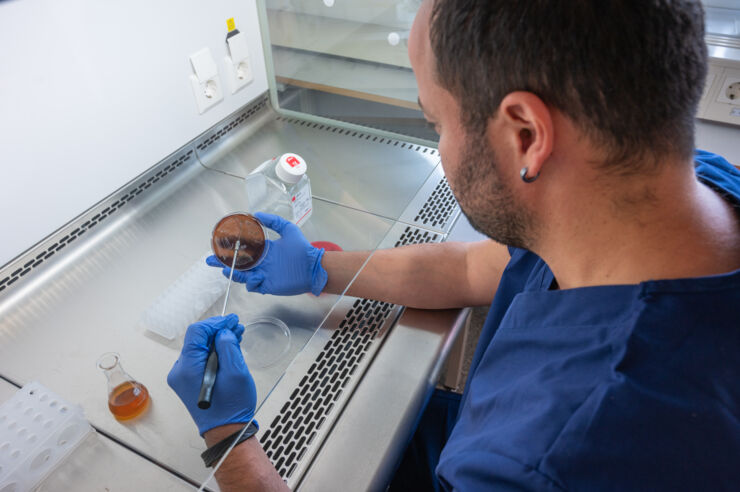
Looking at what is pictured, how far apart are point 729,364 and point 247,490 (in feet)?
2.07

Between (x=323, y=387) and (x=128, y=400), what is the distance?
31cm

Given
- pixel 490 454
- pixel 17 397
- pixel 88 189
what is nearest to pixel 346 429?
pixel 490 454

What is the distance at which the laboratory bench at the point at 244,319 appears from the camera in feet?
2.47

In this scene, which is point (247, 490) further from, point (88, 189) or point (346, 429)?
point (88, 189)

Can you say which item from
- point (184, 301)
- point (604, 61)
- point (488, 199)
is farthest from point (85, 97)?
point (604, 61)

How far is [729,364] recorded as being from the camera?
54 centimetres

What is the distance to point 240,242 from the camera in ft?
3.05

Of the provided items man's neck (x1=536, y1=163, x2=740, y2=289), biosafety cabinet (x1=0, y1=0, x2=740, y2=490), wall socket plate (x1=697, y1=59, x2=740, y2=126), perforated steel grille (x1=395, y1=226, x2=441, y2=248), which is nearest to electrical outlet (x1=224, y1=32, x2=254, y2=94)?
biosafety cabinet (x1=0, y1=0, x2=740, y2=490)

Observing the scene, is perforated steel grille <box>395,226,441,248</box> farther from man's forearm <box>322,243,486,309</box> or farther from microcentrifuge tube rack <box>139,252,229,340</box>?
microcentrifuge tube rack <box>139,252,229,340</box>

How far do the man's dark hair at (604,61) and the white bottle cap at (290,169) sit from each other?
0.52 metres

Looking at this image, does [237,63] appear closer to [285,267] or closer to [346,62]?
[346,62]

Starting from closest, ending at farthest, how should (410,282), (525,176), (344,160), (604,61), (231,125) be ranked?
(604,61), (525,176), (410,282), (344,160), (231,125)

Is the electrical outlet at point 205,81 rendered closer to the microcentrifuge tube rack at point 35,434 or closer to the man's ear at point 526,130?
the microcentrifuge tube rack at point 35,434

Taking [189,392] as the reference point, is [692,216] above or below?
above
